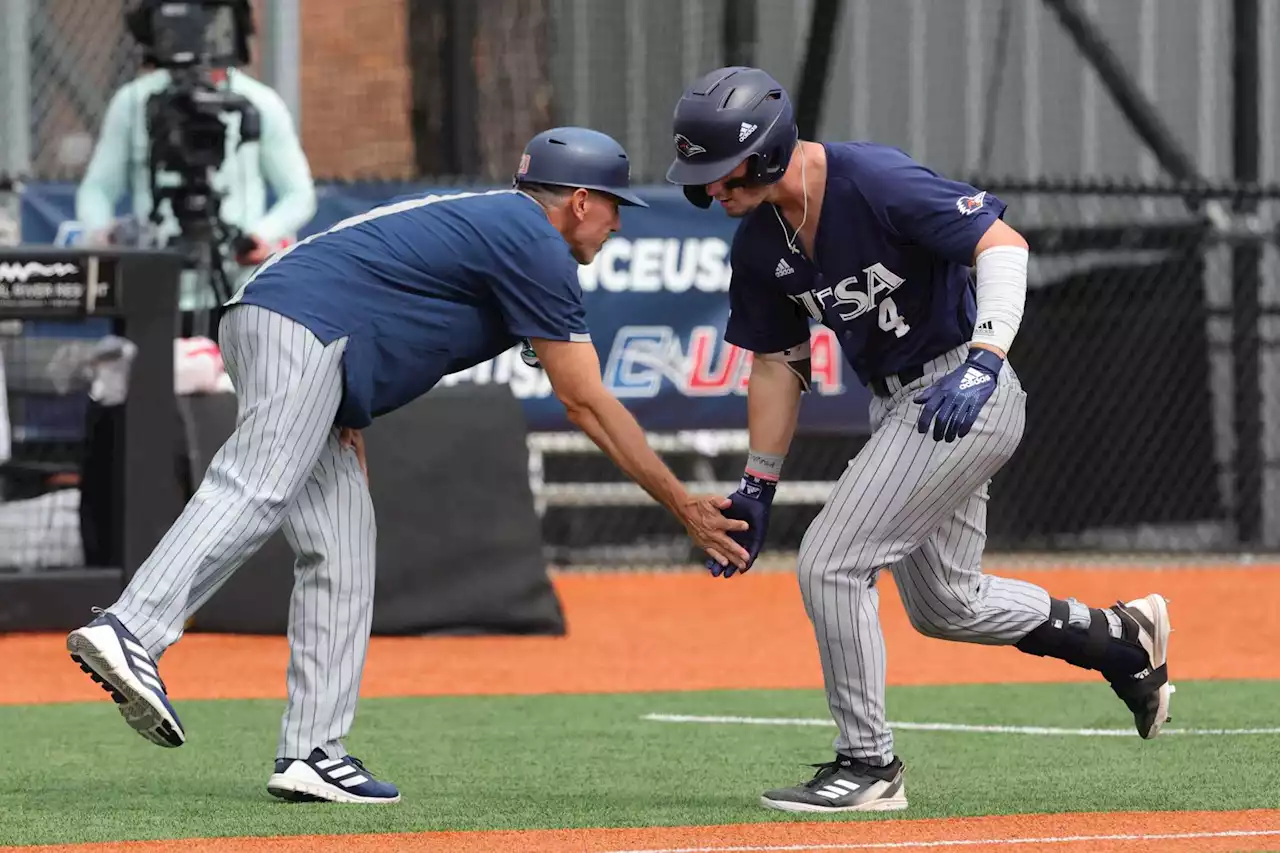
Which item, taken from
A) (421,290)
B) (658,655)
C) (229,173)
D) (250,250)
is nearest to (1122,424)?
(658,655)

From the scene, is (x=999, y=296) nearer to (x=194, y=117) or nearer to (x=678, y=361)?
(x=194, y=117)

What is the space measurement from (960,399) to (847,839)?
42.1 inches

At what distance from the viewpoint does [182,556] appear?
206 inches

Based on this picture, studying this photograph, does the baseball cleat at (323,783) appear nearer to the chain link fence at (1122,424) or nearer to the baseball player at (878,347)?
the baseball player at (878,347)

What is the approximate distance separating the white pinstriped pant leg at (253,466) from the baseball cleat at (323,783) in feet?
1.59

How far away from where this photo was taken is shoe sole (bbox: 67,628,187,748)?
16.2 ft

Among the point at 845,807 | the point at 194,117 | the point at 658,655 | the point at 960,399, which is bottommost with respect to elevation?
the point at 658,655

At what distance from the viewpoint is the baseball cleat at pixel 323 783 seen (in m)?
5.47

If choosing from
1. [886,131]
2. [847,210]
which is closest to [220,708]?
[847,210]

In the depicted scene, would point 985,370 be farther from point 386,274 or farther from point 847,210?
point 386,274

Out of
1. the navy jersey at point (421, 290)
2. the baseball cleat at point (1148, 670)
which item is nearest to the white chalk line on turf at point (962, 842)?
the baseball cleat at point (1148, 670)

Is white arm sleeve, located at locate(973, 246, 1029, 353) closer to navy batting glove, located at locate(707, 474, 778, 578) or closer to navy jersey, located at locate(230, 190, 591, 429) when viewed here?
navy batting glove, located at locate(707, 474, 778, 578)

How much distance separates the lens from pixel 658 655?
9570mm

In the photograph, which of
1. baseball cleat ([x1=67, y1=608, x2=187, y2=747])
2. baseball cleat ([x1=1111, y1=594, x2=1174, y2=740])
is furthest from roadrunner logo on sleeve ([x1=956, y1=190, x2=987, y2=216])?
baseball cleat ([x1=67, y1=608, x2=187, y2=747])
